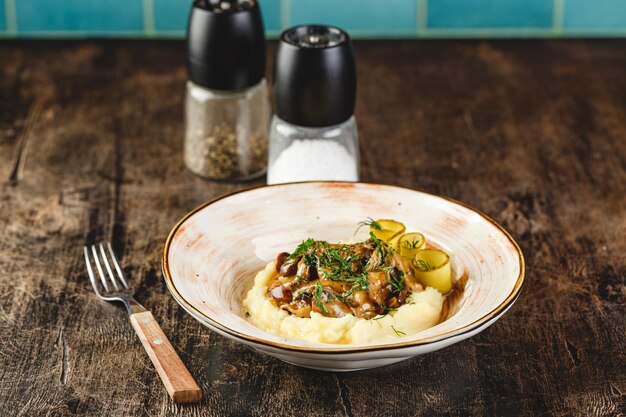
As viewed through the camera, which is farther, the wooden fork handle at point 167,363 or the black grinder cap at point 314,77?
the black grinder cap at point 314,77

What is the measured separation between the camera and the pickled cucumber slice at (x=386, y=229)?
1.56 meters

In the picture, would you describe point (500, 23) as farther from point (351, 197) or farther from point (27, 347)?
point (27, 347)

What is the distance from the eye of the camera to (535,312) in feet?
5.06

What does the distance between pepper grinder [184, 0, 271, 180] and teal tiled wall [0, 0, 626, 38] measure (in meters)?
1.06

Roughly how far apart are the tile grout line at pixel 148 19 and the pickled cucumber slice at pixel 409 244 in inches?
68.9

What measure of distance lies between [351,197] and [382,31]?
152 centimetres

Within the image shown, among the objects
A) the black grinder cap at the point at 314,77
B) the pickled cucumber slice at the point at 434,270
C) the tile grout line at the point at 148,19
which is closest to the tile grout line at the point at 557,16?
the tile grout line at the point at 148,19

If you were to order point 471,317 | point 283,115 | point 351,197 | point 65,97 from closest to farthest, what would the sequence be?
point 471,317 → point 351,197 → point 283,115 → point 65,97

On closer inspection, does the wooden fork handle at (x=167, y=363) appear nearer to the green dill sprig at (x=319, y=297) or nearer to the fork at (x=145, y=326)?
the fork at (x=145, y=326)

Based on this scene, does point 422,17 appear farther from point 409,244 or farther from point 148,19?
point 409,244

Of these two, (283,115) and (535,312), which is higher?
(283,115)

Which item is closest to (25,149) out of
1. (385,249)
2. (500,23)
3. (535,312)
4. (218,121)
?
(218,121)

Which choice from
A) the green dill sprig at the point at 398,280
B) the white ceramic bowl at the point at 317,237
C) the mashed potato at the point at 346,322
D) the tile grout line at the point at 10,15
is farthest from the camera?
the tile grout line at the point at 10,15

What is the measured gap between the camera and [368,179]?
2.06 meters
